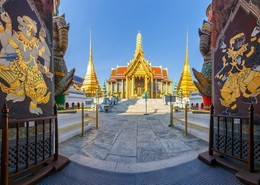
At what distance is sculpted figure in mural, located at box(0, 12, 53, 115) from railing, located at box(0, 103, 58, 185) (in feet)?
1.21

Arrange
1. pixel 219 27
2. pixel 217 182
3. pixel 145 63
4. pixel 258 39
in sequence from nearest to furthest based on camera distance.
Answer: pixel 217 182
pixel 258 39
pixel 219 27
pixel 145 63

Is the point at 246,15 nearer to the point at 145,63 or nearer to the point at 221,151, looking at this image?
the point at 221,151

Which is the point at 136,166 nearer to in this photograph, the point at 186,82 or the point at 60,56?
the point at 60,56

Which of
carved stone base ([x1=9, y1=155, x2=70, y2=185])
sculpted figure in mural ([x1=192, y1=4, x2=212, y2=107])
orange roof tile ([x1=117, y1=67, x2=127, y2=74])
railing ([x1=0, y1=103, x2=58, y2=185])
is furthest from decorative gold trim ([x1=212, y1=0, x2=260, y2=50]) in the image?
orange roof tile ([x1=117, y1=67, x2=127, y2=74])

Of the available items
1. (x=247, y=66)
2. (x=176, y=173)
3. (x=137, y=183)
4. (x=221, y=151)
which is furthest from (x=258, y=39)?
(x=137, y=183)

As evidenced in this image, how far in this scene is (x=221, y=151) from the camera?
2.86m

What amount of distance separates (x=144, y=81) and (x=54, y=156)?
3178 cm

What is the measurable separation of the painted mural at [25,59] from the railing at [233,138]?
374cm

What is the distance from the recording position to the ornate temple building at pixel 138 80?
3316 centimetres

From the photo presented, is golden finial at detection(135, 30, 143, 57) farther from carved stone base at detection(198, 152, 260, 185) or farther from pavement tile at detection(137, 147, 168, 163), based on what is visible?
carved stone base at detection(198, 152, 260, 185)

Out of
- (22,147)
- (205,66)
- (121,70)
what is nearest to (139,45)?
(121,70)

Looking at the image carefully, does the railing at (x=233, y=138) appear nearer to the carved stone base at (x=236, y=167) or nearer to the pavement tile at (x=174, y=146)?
the carved stone base at (x=236, y=167)

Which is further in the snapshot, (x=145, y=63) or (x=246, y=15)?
(x=145, y=63)

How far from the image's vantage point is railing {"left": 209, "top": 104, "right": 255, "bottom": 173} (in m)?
2.34
